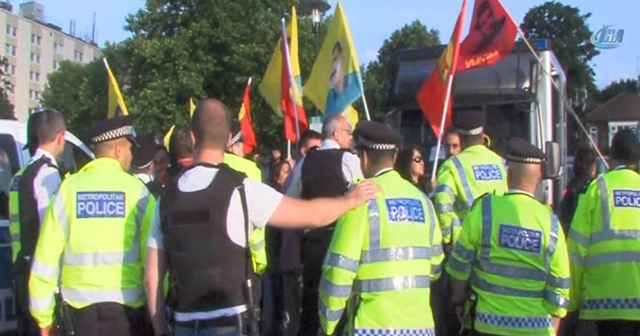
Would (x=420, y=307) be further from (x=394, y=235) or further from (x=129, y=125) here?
(x=129, y=125)

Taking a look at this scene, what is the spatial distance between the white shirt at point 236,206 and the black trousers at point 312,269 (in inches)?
108

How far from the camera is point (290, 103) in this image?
40.9ft

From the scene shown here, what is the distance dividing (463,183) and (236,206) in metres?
3.10

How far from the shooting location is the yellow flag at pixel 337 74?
11125 millimetres

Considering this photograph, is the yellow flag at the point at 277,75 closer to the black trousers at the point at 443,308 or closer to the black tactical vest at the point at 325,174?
the black tactical vest at the point at 325,174

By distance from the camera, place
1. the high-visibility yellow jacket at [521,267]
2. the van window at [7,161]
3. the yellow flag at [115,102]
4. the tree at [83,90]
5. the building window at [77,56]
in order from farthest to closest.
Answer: the building window at [77,56] < the tree at [83,90] < the yellow flag at [115,102] < the van window at [7,161] < the high-visibility yellow jacket at [521,267]

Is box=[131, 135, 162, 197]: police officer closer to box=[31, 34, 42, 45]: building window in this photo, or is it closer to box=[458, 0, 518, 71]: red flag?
box=[458, 0, 518, 71]: red flag

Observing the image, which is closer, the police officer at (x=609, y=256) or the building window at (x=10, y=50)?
the police officer at (x=609, y=256)

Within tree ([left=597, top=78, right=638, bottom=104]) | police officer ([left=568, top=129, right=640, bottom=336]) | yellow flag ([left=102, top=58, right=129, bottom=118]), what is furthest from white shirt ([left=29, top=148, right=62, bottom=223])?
tree ([left=597, top=78, right=638, bottom=104])

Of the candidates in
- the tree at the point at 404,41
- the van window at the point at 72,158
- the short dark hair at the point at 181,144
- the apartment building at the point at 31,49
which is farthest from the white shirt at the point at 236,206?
the apartment building at the point at 31,49

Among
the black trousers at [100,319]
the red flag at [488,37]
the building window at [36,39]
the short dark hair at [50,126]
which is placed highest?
the building window at [36,39]

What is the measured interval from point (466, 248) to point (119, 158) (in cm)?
209

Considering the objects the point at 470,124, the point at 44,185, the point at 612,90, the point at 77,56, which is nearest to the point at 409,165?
the point at 470,124

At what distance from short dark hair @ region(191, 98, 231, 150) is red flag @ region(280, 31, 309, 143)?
703 cm
